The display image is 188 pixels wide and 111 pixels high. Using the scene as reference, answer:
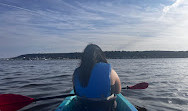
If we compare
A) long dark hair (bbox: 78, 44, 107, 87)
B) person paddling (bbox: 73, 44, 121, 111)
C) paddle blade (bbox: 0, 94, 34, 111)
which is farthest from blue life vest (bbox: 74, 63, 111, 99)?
paddle blade (bbox: 0, 94, 34, 111)

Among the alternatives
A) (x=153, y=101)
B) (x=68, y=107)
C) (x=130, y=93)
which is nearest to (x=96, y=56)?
A: (x=68, y=107)

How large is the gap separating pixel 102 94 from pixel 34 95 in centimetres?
661

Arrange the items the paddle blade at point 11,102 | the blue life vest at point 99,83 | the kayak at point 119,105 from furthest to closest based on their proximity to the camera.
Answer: the paddle blade at point 11,102 → the kayak at point 119,105 → the blue life vest at point 99,83

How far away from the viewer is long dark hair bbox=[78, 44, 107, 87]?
15.8ft

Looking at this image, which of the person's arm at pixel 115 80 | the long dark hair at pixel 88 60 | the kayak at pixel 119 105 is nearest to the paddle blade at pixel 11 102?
the kayak at pixel 119 105

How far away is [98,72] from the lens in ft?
15.4

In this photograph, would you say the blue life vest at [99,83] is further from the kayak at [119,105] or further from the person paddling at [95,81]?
the kayak at [119,105]

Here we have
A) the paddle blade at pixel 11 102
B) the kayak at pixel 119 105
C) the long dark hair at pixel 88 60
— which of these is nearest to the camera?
the long dark hair at pixel 88 60

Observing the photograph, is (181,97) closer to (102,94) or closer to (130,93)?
(130,93)

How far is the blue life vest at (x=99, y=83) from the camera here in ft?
15.3

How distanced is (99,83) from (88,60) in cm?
75

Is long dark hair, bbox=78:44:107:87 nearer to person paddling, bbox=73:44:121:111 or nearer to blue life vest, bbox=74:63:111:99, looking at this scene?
person paddling, bbox=73:44:121:111

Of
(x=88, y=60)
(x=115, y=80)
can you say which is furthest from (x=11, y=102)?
(x=115, y=80)

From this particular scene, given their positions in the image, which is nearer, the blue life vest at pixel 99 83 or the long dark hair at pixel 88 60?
the blue life vest at pixel 99 83
